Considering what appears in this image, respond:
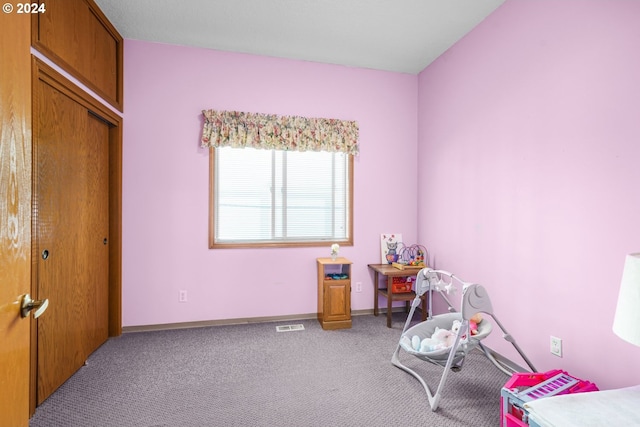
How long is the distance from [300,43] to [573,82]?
2.25 m

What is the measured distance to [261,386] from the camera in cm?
209

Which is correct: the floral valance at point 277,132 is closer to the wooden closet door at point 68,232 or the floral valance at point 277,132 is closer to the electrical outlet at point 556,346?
the wooden closet door at point 68,232

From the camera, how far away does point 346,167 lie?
11.5 feet

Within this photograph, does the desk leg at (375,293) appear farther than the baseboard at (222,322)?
Yes

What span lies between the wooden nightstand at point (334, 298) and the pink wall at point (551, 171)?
1117mm

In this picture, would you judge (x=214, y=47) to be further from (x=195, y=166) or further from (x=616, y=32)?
(x=616, y=32)

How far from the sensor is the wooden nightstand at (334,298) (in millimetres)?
3113

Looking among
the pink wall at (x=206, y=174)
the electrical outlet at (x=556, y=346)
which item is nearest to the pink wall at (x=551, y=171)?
the electrical outlet at (x=556, y=346)

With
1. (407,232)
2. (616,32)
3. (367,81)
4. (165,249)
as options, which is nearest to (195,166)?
(165,249)

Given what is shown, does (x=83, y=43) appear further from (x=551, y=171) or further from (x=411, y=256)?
(x=411, y=256)

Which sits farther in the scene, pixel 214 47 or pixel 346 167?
pixel 346 167

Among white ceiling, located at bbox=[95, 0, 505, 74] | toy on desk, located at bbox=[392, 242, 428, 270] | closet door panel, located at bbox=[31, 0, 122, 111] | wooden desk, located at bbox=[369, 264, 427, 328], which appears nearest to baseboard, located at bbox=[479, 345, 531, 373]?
wooden desk, located at bbox=[369, 264, 427, 328]

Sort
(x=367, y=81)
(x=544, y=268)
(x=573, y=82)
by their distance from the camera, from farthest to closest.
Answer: (x=367, y=81)
(x=544, y=268)
(x=573, y=82)

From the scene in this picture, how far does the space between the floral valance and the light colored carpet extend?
6.39ft
